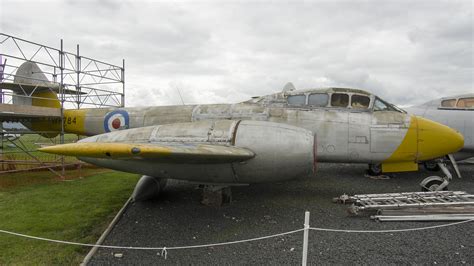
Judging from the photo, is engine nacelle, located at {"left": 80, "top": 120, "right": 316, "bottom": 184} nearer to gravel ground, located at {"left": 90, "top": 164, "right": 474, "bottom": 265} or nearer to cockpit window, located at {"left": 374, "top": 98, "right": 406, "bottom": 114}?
gravel ground, located at {"left": 90, "top": 164, "right": 474, "bottom": 265}

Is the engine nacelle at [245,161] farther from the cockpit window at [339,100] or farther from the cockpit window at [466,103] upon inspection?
the cockpit window at [466,103]

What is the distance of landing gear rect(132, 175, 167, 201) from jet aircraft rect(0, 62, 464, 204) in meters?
0.02

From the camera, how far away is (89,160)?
18.0 feet

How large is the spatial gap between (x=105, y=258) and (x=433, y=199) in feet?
19.5

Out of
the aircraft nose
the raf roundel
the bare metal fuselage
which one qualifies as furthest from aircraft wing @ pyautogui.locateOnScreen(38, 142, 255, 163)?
the aircraft nose

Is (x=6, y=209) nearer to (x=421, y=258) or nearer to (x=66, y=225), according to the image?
(x=66, y=225)

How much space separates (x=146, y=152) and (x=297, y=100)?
422 centimetres

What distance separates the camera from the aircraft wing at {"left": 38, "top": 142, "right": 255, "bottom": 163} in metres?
3.82

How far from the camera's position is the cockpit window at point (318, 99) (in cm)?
702

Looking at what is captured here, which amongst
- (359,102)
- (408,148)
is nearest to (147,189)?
(359,102)

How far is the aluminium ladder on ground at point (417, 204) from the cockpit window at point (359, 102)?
2.04 meters

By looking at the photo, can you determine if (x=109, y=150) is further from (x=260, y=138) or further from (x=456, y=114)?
(x=456, y=114)

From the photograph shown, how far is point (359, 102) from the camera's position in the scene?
698 cm

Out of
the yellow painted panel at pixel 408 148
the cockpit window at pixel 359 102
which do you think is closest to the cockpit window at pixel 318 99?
the cockpit window at pixel 359 102
